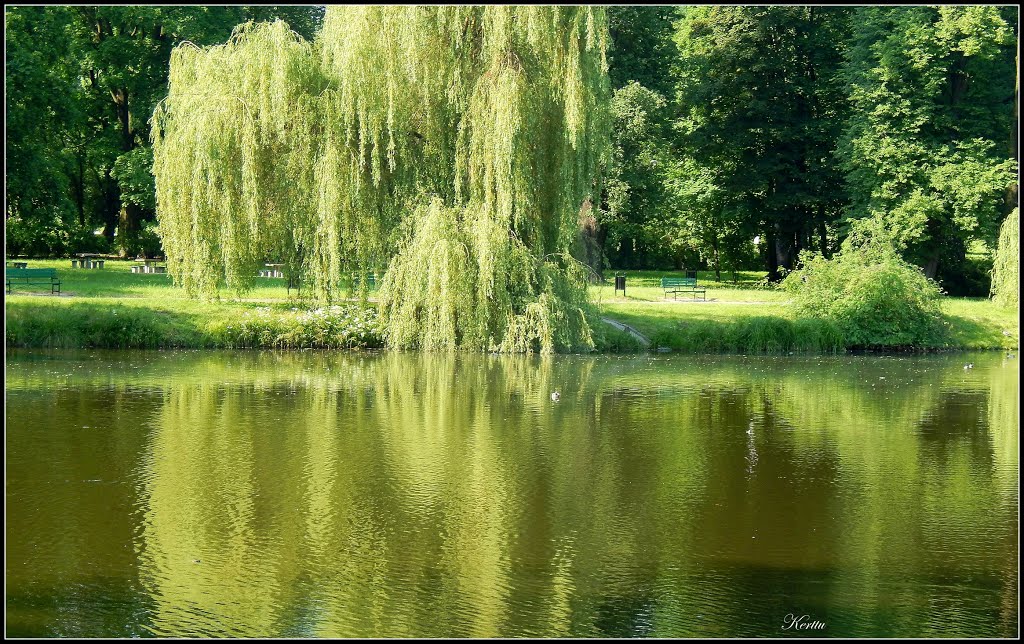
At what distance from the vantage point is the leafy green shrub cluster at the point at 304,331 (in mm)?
26812

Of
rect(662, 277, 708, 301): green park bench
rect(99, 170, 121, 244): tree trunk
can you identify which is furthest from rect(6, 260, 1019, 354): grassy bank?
rect(99, 170, 121, 244): tree trunk

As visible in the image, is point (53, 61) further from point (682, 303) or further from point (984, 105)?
point (984, 105)

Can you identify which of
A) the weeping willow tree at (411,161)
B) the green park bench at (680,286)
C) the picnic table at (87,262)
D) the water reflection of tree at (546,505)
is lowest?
the water reflection of tree at (546,505)

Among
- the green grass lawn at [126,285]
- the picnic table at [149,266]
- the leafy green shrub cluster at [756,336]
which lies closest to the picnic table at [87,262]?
the green grass lawn at [126,285]

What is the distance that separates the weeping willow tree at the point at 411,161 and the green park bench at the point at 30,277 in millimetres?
5168

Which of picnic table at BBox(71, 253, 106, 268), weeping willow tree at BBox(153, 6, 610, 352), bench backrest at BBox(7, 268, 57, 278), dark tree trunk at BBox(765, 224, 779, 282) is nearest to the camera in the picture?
weeping willow tree at BBox(153, 6, 610, 352)

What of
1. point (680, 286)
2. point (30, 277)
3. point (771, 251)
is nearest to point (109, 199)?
point (30, 277)

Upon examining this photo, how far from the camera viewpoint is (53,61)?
39969 millimetres

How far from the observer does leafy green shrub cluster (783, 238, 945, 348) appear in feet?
96.2

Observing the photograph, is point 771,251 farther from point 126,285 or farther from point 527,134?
point 126,285

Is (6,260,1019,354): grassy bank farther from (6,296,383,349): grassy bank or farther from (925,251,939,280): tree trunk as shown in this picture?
(925,251,939,280): tree trunk

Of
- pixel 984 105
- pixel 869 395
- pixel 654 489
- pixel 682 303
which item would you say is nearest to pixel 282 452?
pixel 654 489

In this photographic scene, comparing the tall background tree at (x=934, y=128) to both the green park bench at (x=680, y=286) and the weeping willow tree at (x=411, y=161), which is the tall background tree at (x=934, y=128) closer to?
the green park bench at (x=680, y=286)

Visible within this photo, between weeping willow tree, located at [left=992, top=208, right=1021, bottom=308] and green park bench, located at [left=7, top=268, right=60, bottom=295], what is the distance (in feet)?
83.2
